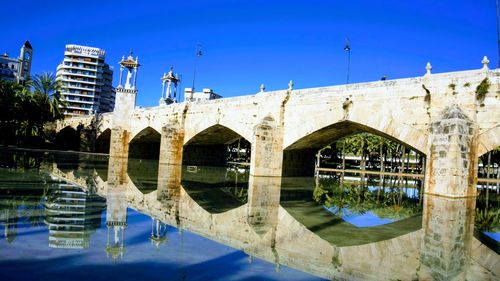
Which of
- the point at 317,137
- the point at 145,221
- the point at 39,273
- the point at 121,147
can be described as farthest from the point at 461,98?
the point at 121,147

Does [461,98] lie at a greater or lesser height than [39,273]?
greater

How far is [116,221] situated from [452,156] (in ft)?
37.6

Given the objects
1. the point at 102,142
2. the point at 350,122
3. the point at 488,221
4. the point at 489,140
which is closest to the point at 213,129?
the point at 350,122

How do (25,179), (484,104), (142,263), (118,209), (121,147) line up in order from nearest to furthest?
(142,263), (118,209), (25,179), (484,104), (121,147)

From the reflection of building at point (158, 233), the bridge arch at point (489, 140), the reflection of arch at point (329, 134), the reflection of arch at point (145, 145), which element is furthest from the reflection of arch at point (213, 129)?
the reflection of building at point (158, 233)

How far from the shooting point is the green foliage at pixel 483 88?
14.4m

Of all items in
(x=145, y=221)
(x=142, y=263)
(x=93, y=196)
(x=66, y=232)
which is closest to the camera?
(x=142, y=263)

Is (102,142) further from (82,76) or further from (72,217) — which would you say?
(82,76)

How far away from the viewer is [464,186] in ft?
43.8

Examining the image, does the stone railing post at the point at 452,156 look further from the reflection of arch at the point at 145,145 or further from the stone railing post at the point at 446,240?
the reflection of arch at the point at 145,145

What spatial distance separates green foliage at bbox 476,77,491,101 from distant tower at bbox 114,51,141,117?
31215mm

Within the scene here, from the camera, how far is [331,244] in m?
5.97

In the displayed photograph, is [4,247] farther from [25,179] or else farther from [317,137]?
[317,137]

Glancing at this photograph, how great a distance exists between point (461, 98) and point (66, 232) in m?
14.9
